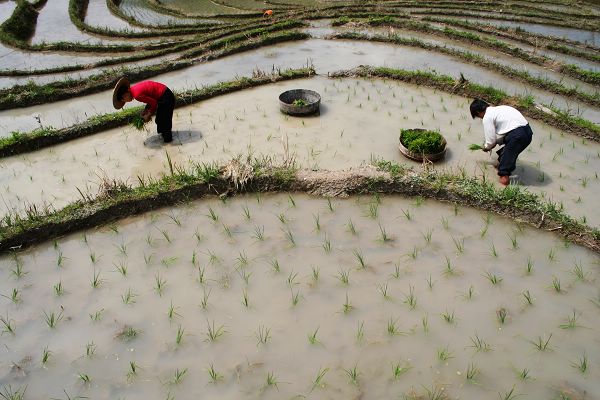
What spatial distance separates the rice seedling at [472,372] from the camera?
3468 millimetres

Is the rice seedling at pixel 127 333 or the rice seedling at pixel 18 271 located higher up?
the rice seedling at pixel 18 271

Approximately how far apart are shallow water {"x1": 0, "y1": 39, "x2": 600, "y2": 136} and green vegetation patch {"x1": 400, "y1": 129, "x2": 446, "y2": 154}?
3.13 m

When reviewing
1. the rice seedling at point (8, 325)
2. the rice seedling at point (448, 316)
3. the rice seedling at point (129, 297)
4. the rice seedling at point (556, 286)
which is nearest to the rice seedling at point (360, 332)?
the rice seedling at point (448, 316)

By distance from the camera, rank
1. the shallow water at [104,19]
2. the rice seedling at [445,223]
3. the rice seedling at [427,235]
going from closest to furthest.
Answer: the rice seedling at [427,235] → the rice seedling at [445,223] → the shallow water at [104,19]

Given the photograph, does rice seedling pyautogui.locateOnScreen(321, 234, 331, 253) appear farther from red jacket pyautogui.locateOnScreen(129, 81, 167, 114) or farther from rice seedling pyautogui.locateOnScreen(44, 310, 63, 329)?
red jacket pyautogui.locateOnScreen(129, 81, 167, 114)

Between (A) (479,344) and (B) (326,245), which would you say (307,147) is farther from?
(A) (479,344)

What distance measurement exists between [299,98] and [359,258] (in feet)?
13.5

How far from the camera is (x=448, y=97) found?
8.12 meters

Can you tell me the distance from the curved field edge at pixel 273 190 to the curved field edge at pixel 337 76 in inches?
73.9

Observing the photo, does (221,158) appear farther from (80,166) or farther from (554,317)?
(554,317)

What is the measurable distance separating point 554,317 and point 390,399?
1.68m

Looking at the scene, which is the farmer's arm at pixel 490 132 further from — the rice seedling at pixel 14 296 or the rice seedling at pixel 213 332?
the rice seedling at pixel 14 296

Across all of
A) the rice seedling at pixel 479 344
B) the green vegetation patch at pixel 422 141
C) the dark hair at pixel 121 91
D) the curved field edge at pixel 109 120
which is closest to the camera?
the rice seedling at pixel 479 344

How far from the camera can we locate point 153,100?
6.64 meters
